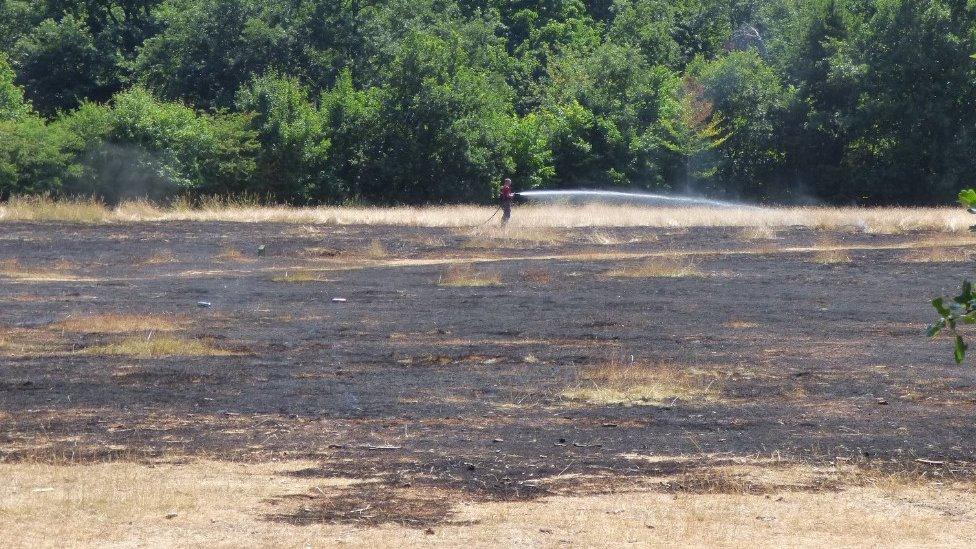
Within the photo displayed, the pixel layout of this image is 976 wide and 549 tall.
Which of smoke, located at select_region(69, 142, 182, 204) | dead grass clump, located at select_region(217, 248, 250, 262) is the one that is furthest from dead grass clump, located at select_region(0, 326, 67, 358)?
smoke, located at select_region(69, 142, 182, 204)

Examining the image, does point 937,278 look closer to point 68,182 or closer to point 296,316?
point 296,316

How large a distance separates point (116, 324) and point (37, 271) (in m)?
11.7

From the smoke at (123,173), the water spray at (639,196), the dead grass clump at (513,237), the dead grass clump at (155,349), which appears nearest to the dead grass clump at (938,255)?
the dead grass clump at (513,237)

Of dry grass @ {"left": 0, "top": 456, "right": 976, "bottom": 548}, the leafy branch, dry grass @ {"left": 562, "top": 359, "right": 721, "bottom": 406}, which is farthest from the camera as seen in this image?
dry grass @ {"left": 562, "top": 359, "right": 721, "bottom": 406}

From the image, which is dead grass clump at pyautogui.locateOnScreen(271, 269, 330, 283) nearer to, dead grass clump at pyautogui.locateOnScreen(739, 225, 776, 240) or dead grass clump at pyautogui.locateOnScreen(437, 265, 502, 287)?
dead grass clump at pyautogui.locateOnScreen(437, 265, 502, 287)

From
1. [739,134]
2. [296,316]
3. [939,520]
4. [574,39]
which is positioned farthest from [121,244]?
[574,39]

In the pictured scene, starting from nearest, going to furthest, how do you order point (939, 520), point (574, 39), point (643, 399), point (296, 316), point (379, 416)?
1. point (939, 520)
2. point (379, 416)
3. point (643, 399)
4. point (296, 316)
5. point (574, 39)

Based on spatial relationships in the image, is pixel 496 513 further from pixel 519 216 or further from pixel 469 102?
pixel 469 102

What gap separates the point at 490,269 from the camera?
103ft

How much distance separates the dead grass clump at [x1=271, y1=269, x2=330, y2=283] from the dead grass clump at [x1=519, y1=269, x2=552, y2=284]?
4.65 m

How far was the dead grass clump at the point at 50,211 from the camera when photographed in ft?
145

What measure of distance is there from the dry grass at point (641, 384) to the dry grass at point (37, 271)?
678 inches

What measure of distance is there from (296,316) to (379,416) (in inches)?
369

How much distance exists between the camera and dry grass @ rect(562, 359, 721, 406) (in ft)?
44.9
